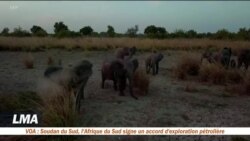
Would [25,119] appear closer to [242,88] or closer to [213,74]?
[242,88]

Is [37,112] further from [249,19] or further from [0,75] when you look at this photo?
[249,19]

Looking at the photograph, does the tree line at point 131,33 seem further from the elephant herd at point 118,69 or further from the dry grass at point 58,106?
the dry grass at point 58,106

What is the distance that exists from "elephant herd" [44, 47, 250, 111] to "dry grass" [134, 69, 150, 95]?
3.6 inches

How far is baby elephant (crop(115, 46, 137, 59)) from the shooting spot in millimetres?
6172

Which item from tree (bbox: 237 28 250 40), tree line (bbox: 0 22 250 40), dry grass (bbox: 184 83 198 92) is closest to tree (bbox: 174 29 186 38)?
tree line (bbox: 0 22 250 40)

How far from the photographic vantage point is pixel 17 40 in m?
5.51

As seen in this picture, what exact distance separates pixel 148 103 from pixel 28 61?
1769 millimetres

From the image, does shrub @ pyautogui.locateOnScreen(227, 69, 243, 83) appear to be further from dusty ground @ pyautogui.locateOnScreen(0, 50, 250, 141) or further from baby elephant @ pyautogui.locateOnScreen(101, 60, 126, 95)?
baby elephant @ pyautogui.locateOnScreen(101, 60, 126, 95)

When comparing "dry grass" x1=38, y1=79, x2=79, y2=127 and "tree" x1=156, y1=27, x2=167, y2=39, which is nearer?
"dry grass" x1=38, y1=79, x2=79, y2=127

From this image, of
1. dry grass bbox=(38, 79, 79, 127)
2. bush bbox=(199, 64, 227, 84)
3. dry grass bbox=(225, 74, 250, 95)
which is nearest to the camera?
dry grass bbox=(38, 79, 79, 127)

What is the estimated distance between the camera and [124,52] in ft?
21.2

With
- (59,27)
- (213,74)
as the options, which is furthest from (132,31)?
(213,74)

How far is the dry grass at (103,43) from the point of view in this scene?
550 cm

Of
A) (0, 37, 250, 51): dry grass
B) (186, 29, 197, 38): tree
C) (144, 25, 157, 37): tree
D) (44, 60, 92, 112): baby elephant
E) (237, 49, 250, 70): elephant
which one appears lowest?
(44, 60, 92, 112): baby elephant
